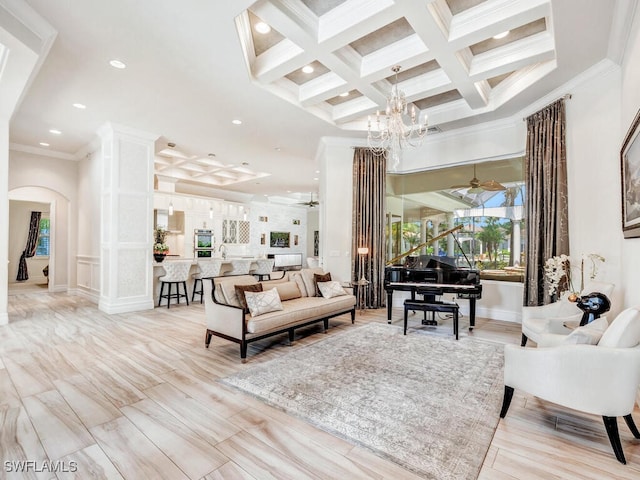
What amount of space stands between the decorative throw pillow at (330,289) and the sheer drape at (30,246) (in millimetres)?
10690

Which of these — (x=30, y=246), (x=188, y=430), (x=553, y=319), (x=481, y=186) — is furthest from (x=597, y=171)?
(x=30, y=246)

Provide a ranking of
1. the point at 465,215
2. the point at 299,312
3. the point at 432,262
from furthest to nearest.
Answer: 1. the point at 465,215
2. the point at 432,262
3. the point at 299,312

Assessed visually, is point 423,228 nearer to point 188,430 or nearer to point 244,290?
point 244,290

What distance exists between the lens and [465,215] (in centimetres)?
602

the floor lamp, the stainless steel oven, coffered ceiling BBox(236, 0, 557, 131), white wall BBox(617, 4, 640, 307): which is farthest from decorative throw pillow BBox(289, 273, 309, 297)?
the stainless steel oven

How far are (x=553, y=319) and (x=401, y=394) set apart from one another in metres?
1.89

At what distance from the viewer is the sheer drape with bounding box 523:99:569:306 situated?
13.8 feet

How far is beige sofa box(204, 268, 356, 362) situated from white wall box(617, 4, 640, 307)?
3258 mm

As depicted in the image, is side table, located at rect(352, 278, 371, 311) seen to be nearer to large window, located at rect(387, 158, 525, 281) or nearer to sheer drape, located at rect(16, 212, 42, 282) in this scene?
large window, located at rect(387, 158, 525, 281)

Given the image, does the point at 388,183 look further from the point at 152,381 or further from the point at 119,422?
the point at 119,422

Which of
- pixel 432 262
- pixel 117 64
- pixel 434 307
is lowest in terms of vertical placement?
pixel 434 307

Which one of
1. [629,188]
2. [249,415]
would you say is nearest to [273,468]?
[249,415]

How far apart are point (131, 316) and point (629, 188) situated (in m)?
6.88

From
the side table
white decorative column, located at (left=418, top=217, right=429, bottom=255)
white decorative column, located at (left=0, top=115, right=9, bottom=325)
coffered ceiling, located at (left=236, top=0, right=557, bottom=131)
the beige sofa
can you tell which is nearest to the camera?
coffered ceiling, located at (left=236, top=0, right=557, bottom=131)
